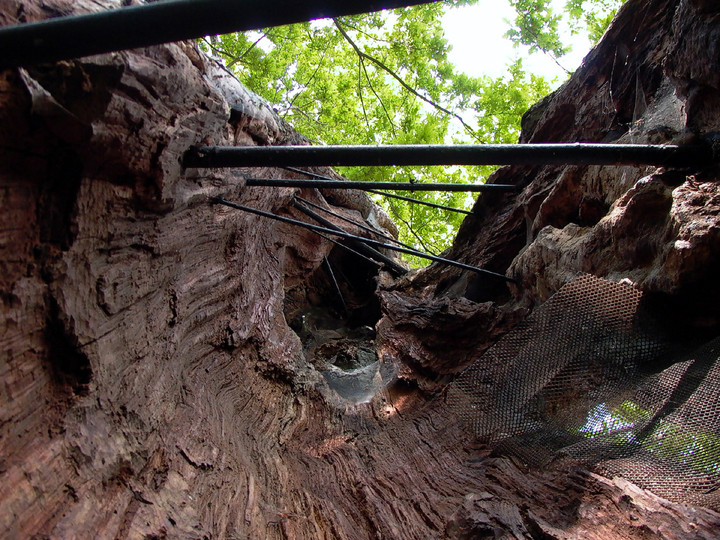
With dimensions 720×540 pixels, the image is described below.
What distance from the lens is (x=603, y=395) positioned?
8.31ft

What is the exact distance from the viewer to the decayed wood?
5.34 feet

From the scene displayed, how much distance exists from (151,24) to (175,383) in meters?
1.92

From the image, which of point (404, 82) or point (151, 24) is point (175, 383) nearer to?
point (151, 24)

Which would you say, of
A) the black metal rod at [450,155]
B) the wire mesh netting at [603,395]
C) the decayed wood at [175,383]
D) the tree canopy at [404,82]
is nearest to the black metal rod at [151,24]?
the decayed wood at [175,383]

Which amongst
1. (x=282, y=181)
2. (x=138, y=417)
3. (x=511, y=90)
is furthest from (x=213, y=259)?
(x=511, y=90)

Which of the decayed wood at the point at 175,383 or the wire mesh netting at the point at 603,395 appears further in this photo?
the wire mesh netting at the point at 603,395

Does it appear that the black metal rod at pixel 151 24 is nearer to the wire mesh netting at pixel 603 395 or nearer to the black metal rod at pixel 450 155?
the black metal rod at pixel 450 155

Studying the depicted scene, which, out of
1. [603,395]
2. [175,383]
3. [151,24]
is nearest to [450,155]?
[151,24]

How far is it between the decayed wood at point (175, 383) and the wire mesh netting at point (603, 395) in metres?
0.15

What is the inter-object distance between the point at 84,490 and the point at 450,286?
4.69m

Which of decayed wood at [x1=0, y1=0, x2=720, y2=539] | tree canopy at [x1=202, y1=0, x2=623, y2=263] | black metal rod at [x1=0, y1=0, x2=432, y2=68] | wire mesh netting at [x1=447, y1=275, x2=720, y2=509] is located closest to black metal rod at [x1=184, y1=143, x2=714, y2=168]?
decayed wood at [x1=0, y1=0, x2=720, y2=539]

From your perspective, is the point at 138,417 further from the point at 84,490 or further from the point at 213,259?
A: the point at 213,259

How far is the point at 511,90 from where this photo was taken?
30.4ft

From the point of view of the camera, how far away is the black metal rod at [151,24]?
4.13ft
